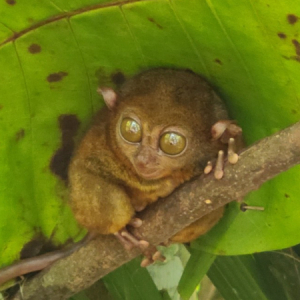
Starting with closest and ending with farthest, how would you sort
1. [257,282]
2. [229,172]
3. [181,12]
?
[229,172] < [181,12] < [257,282]

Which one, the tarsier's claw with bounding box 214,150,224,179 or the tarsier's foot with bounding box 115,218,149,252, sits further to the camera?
the tarsier's foot with bounding box 115,218,149,252

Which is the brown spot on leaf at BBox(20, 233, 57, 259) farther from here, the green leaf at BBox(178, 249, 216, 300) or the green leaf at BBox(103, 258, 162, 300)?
the green leaf at BBox(178, 249, 216, 300)

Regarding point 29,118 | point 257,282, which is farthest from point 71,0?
point 257,282

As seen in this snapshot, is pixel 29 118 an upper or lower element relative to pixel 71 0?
lower

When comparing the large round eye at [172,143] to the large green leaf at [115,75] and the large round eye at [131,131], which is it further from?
the large green leaf at [115,75]

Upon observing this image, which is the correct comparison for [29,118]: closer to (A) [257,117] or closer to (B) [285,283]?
(A) [257,117]

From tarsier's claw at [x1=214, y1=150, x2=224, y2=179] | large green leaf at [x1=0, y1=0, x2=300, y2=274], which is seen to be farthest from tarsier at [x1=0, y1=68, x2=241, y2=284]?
tarsier's claw at [x1=214, y1=150, x2=224, y2=179]
